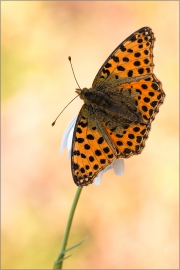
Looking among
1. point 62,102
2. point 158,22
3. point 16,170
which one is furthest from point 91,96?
point 158,22

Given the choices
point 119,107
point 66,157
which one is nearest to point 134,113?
point 119,107

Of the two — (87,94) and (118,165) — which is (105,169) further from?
(87,94)

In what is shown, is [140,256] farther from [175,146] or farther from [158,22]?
[158,22]

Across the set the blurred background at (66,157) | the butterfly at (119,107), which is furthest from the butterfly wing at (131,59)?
the blurred background at (66,157)

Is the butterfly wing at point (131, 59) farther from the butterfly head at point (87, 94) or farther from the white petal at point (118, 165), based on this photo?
the white petal at point (118, 165)

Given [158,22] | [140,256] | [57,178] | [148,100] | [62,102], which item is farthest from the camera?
[158,22]

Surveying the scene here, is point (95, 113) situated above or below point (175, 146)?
above

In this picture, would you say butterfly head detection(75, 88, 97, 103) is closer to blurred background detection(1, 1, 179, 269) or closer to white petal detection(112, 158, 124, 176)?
white petal detection(112, 158, 124, 176)
